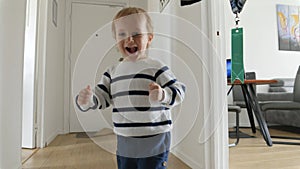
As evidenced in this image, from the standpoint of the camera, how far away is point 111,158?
160cm

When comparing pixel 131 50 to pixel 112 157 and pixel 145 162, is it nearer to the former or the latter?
pixel 145 162

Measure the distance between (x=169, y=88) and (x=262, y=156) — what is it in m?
1.38

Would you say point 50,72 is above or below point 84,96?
above

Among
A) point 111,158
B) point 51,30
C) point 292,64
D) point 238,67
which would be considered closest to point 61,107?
point 51,30

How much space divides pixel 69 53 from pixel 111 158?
1704mm

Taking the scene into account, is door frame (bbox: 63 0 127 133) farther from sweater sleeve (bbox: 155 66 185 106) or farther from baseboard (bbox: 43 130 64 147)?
sweater sleeve (bbox: 155 66 185 106)

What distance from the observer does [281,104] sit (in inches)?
87.9

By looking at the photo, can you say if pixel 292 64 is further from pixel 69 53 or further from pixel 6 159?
pixel 6 159

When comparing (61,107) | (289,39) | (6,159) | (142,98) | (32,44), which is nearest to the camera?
(142,98)

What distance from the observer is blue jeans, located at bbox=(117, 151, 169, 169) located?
2.15 feet

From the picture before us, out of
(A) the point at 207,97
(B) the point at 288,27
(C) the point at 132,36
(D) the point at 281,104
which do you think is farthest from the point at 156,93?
(B) the point at 288,27

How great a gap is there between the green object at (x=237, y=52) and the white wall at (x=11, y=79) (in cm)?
117

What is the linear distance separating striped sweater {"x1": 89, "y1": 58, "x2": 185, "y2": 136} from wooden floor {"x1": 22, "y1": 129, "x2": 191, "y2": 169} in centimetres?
86

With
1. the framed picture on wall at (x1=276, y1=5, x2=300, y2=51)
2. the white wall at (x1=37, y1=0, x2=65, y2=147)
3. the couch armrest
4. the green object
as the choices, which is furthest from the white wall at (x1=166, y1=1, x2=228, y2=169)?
the framed picture on wall at (x1=276, y1=5, x2=300, y2=51)
